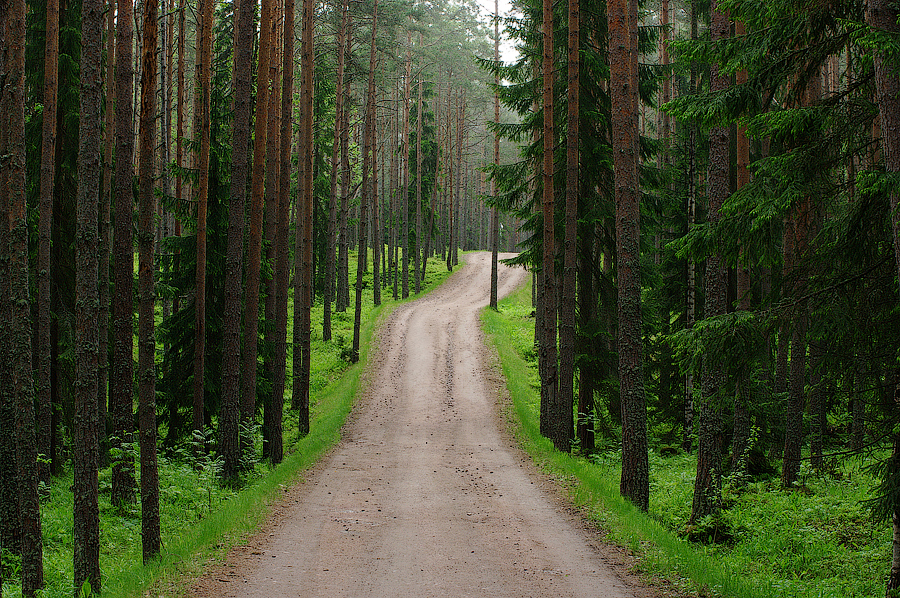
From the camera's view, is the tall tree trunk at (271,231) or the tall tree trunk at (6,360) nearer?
the tall tree trunk at (6,360)

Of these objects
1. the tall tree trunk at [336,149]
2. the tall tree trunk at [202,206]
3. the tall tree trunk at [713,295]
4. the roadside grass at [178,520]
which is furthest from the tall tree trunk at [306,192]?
the tall tree trunk at [713,295]

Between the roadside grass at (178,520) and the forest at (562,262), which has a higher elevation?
the forest at (562,262)

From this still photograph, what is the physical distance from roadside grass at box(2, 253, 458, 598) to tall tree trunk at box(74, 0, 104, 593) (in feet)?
2.22

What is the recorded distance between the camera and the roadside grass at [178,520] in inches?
294

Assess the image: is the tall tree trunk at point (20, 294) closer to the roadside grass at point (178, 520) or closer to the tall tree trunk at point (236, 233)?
the roadside grass at point (178, 520)

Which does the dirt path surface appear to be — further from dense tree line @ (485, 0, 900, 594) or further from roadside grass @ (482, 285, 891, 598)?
dense tree line @ (485, 0, 900, 594)

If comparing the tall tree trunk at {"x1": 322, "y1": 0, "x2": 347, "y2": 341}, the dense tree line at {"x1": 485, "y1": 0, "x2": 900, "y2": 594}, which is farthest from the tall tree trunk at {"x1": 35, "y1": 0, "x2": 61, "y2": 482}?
the tall tree trunk at {"x1": 322, "y1": 0, "x2": 347, "y2": 341}

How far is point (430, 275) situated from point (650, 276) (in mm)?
31556

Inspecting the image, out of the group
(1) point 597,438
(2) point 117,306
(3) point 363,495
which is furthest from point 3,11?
(1) point 597,438

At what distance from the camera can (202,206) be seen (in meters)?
13.0

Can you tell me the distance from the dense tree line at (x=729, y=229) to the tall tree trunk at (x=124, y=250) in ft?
21.3

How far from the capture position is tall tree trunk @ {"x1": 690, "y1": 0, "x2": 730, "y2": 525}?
8.96 meters

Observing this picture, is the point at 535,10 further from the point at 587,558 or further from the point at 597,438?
the point at 587,558

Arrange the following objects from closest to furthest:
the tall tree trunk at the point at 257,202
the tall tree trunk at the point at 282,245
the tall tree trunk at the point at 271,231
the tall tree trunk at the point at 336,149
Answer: the tall tree trunk at the point at 257,202, the tall tree trunk at the point at 271,231, the tall tree trunk at the point at 282,245, the tall tree trunk at the point at 336,149
